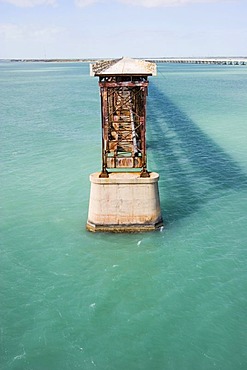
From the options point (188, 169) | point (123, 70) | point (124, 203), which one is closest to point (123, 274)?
point (124, 203)

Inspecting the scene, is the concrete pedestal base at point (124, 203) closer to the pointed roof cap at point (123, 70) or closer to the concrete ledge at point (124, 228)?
the concrete ledge at point (124, 228)

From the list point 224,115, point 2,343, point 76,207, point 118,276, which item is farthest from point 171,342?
point 224,115

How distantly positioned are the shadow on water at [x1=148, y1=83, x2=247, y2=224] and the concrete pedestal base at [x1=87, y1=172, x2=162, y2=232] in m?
2.36

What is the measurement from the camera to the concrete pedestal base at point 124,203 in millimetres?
21859

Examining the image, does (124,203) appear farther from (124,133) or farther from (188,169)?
(188,169)

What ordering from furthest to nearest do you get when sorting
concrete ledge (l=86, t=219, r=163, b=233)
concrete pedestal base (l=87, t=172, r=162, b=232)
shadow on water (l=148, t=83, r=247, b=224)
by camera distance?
shadow on water (l=148, t=83, r=247, b=224) < concrete ledge (l=86, t=219, r=163, b=233) < concrete pedestal base (l=87, t=172, r=162, b=232)

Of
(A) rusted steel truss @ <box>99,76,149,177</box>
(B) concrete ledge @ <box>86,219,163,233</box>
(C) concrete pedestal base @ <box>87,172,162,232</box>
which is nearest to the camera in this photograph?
(A) rusted steel truss @ <box>99,76,149,177</box>

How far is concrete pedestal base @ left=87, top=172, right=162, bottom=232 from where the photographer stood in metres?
21.9

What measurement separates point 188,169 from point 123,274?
1749cm

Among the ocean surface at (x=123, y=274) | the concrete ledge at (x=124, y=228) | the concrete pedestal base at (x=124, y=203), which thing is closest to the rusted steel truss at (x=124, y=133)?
the concrete pedestal base at (x=124, y=203)

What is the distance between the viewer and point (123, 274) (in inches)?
759

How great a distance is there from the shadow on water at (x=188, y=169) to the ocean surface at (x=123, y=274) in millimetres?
150

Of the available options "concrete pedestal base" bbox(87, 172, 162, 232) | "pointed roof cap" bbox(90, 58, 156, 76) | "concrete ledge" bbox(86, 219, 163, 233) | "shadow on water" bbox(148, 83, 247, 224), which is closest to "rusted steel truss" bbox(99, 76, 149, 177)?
"pointed roof cap" bbox(90, 58, 156, 76)

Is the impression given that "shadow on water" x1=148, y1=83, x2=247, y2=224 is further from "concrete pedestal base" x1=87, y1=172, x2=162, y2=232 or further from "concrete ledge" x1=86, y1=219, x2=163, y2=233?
"concrete pedestal base" x1=87, y1=172, x2=162, y2=232
